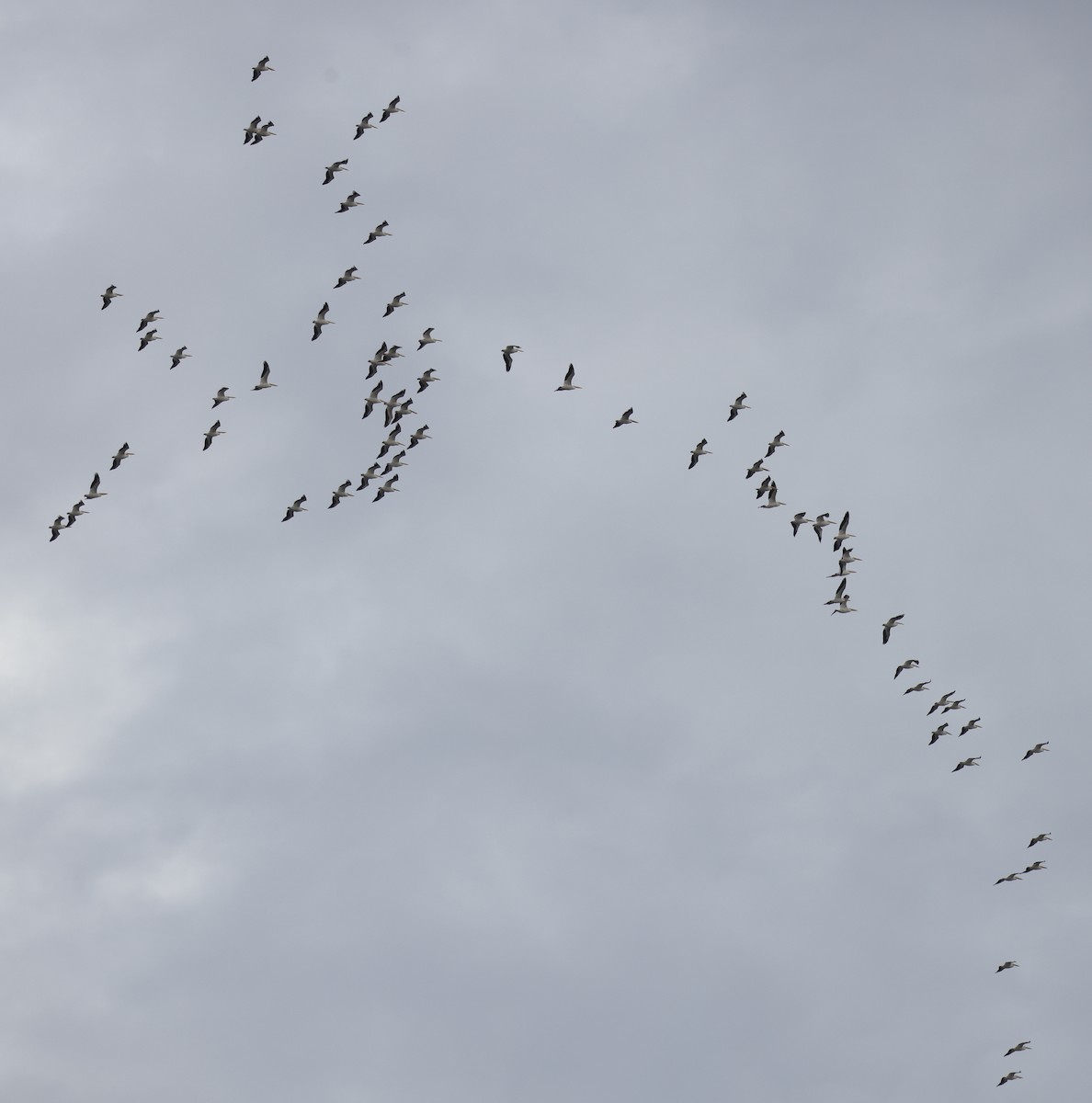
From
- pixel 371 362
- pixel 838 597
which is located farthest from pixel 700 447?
pixel 371 362

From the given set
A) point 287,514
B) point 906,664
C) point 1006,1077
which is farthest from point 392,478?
point 1006,1077

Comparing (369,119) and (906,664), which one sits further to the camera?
(906,664)

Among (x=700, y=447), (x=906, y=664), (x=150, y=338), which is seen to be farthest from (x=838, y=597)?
(x=150, y=338)

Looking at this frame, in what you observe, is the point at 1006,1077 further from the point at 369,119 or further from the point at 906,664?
the point at 369,119

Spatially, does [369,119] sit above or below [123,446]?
above

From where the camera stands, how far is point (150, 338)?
126m

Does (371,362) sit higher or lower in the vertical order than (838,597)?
higher

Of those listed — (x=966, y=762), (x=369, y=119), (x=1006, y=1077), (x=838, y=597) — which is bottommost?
(x=1006, y=1077)

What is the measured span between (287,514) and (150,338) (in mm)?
15035

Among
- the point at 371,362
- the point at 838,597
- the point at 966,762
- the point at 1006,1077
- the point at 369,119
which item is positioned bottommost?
the point at 1006,1077

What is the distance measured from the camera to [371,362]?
123688mm

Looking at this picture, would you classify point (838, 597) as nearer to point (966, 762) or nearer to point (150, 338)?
point (966, 762)

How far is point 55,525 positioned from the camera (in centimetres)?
12769

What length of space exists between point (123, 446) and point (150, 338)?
7.80m
